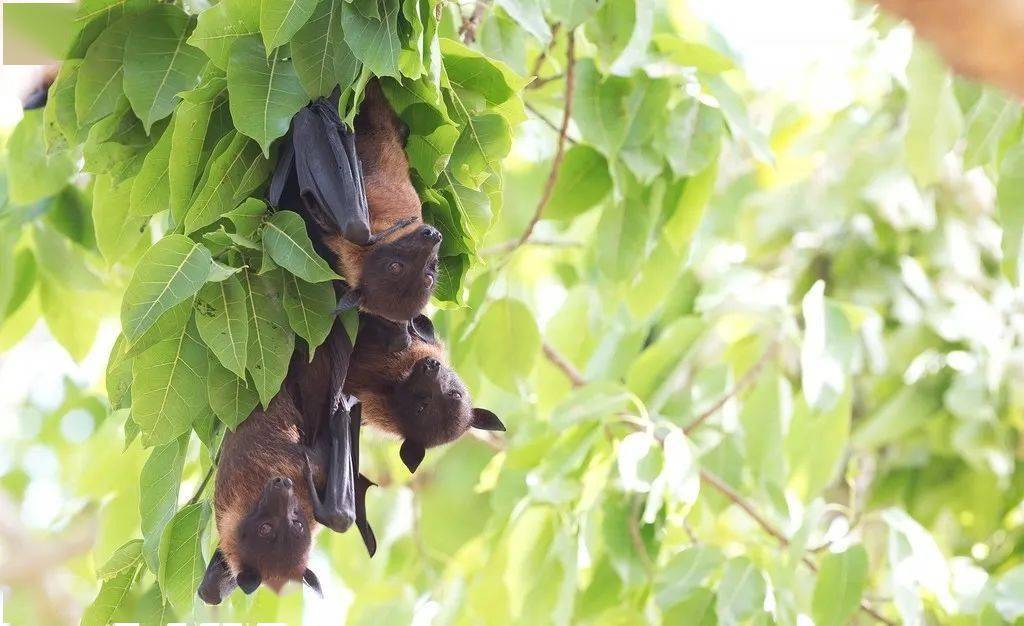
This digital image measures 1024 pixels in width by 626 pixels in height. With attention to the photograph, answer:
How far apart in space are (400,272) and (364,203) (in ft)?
0.63

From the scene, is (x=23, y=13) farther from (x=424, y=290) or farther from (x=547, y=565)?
(x=547, y=565)

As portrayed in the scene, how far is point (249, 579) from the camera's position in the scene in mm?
2244

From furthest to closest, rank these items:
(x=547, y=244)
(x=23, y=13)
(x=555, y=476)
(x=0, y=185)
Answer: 1. (x=547, y=244)
2. (x=0, y=185)
3. (x=555, y=476)
4. (x=23, y=13)

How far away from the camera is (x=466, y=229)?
2.36 m

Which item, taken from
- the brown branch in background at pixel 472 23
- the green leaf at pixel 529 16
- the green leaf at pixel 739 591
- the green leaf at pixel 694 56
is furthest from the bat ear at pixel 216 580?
the green leaf at pixel 694 56

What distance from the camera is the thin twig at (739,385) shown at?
387cm

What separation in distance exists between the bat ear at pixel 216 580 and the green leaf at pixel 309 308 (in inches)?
17.6

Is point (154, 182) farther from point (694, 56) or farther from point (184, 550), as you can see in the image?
point (694, 56)

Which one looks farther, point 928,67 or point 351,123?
point 928,67

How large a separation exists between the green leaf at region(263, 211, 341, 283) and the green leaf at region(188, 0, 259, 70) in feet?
1.08

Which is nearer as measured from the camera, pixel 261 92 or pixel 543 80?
pixel 261 92

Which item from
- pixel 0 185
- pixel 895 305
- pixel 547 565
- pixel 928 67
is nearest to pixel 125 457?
pixel 0 185

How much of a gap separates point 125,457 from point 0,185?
39.4 inches

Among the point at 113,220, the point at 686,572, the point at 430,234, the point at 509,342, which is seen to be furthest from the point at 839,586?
the point at 113,220
